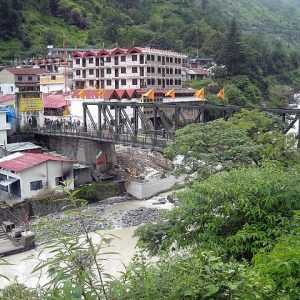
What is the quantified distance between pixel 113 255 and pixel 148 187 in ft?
32.9

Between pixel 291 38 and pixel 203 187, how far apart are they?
11643 centimetres

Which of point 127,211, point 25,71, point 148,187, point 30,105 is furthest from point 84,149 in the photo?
point 25,71

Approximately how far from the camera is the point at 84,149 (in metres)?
31.9

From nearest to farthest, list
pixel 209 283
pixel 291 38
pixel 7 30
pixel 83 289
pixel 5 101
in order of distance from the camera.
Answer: pixel 83 289
pixel 209 283
pixel 5 101
pixel 7 30
pixel 291 38

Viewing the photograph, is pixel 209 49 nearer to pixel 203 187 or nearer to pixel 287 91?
pixel 287 91

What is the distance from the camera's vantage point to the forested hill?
6469 centimetres

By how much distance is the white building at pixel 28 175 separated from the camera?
968 inches

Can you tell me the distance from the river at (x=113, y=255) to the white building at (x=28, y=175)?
3.60m

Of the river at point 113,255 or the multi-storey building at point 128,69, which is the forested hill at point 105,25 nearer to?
the multi-storey building at point 128,69

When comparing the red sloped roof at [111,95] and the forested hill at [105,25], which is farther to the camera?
the forested hill at [105,25]

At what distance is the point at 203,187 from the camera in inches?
342

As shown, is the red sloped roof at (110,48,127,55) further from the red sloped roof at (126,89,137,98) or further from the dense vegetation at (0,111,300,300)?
the dense vegetation at (0,111,300,300)

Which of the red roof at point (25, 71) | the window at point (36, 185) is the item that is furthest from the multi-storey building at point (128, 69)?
the window at point (36, 185)

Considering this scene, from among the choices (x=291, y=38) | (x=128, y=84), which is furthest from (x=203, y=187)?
(x=291, y=38)
